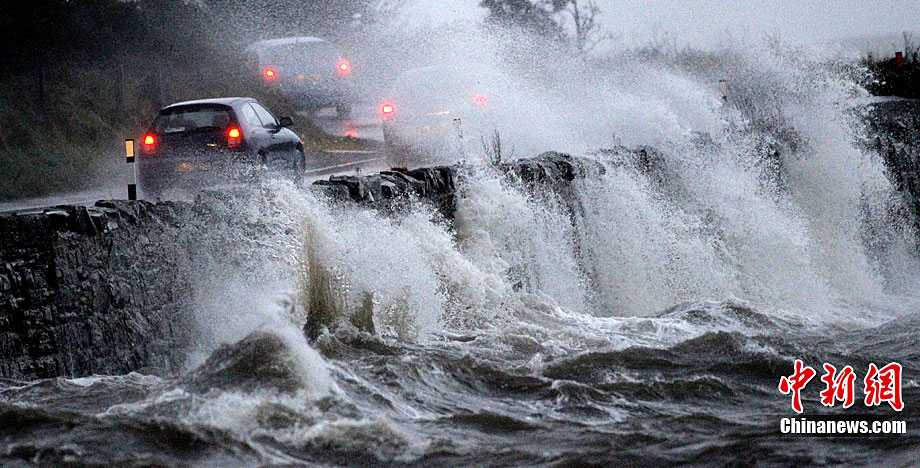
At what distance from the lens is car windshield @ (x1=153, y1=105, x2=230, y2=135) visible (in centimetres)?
1262

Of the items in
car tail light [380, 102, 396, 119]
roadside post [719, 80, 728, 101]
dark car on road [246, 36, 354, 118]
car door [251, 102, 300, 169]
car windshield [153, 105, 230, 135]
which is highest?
dark car on road [246, 36, 354, 118]

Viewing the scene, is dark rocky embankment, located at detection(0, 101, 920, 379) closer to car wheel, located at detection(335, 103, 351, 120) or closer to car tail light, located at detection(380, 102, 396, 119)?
car tail light, located at detection(380, 102, 396, 119)

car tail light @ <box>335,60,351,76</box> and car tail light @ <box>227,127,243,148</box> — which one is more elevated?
car tail light @ <box>335,60,351,76</box>

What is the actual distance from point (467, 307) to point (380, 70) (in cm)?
2711

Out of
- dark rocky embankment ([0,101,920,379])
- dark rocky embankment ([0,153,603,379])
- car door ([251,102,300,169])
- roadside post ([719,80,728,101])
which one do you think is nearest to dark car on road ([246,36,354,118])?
roadside post ([719,80,728,101])

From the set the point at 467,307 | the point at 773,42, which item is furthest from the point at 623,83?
the point at 467,307

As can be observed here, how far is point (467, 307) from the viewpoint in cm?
948

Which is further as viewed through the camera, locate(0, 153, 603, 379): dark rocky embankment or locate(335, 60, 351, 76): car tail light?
locate(335, 60, 351, 76): car tail light

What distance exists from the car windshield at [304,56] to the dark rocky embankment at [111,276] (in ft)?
71.7

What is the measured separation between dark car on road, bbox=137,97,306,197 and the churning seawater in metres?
2.80

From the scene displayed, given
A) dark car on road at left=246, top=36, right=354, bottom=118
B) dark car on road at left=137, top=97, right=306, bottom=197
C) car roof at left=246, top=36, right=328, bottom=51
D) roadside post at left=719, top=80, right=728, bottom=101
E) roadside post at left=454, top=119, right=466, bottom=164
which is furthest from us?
car roof at left=246, top=36, right=328, bottom=51

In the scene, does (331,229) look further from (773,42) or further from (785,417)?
(773,42)

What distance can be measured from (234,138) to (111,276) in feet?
17.6

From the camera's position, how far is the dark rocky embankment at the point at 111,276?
691cm
